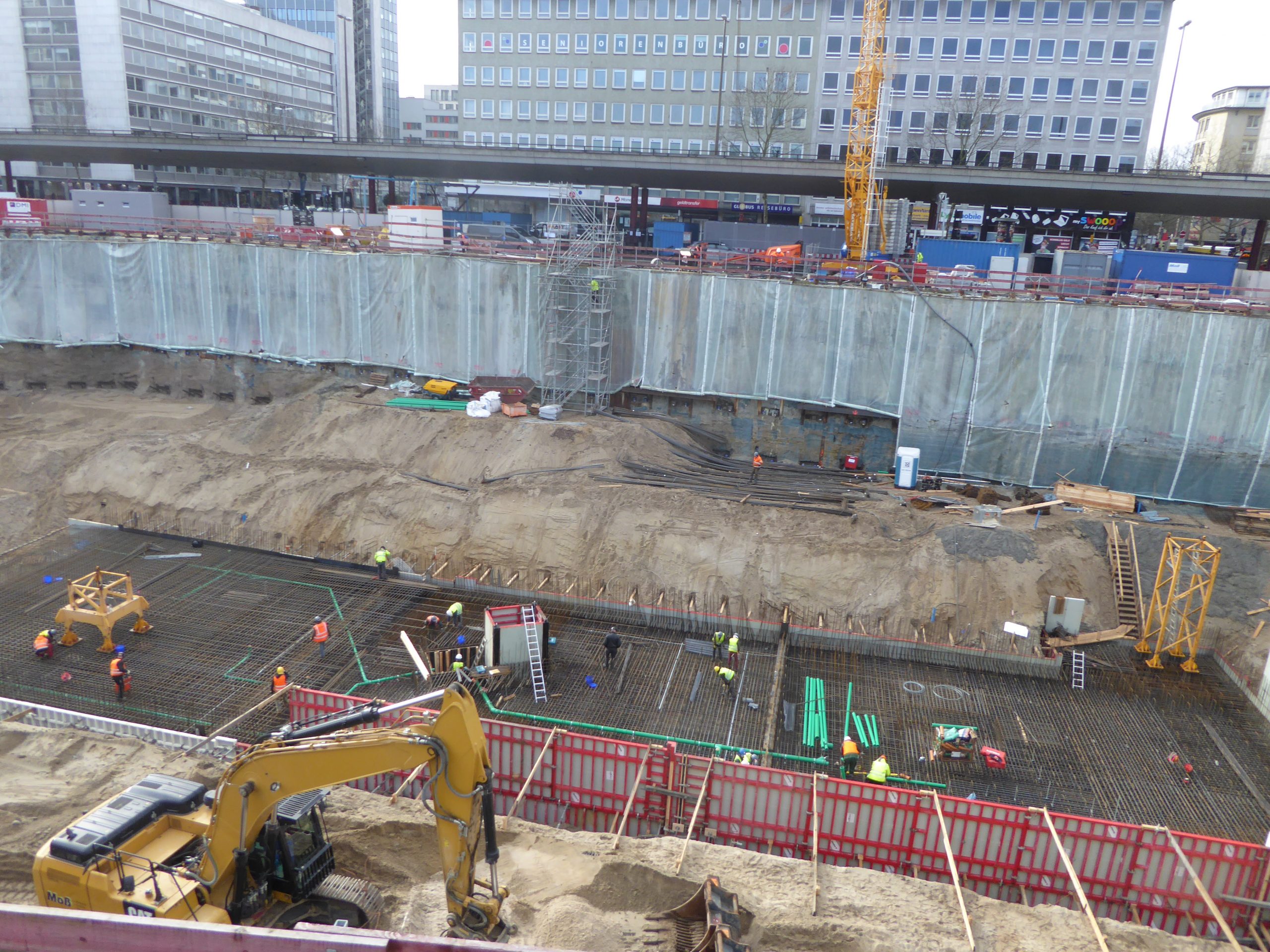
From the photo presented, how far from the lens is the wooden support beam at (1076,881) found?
37.8ft

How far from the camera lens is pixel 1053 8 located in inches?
2018

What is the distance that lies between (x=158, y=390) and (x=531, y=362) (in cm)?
1686

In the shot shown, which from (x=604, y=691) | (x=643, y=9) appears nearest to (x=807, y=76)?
(x=643, y=9)

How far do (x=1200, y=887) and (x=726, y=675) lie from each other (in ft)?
29.4

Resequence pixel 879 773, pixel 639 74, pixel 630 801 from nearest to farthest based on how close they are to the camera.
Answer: pixel 630 801
pixel 879 773
pixel 639 74

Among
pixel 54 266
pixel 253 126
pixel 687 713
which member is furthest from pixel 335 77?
pixel 687 713

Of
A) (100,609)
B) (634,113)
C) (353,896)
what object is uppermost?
(634,113)

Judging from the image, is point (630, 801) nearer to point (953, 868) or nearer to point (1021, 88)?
point (953, 868)

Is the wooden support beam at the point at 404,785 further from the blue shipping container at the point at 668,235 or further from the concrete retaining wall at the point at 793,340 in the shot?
the blue shipping container at the point at 668,235

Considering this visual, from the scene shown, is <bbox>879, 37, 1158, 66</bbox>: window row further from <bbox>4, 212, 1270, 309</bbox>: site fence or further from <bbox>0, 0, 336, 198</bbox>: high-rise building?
<bbox>0, 0, 336, 198</bbox>: high-rise building

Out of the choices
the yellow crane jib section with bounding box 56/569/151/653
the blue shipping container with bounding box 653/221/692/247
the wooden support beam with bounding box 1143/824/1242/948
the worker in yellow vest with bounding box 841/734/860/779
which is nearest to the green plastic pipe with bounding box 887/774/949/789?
the worker in yellow vest with bounding box 841/734/860/779

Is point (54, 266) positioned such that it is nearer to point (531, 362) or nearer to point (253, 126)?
point (531, 362)

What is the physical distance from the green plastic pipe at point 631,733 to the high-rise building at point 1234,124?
120m

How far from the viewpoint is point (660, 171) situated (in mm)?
40562
